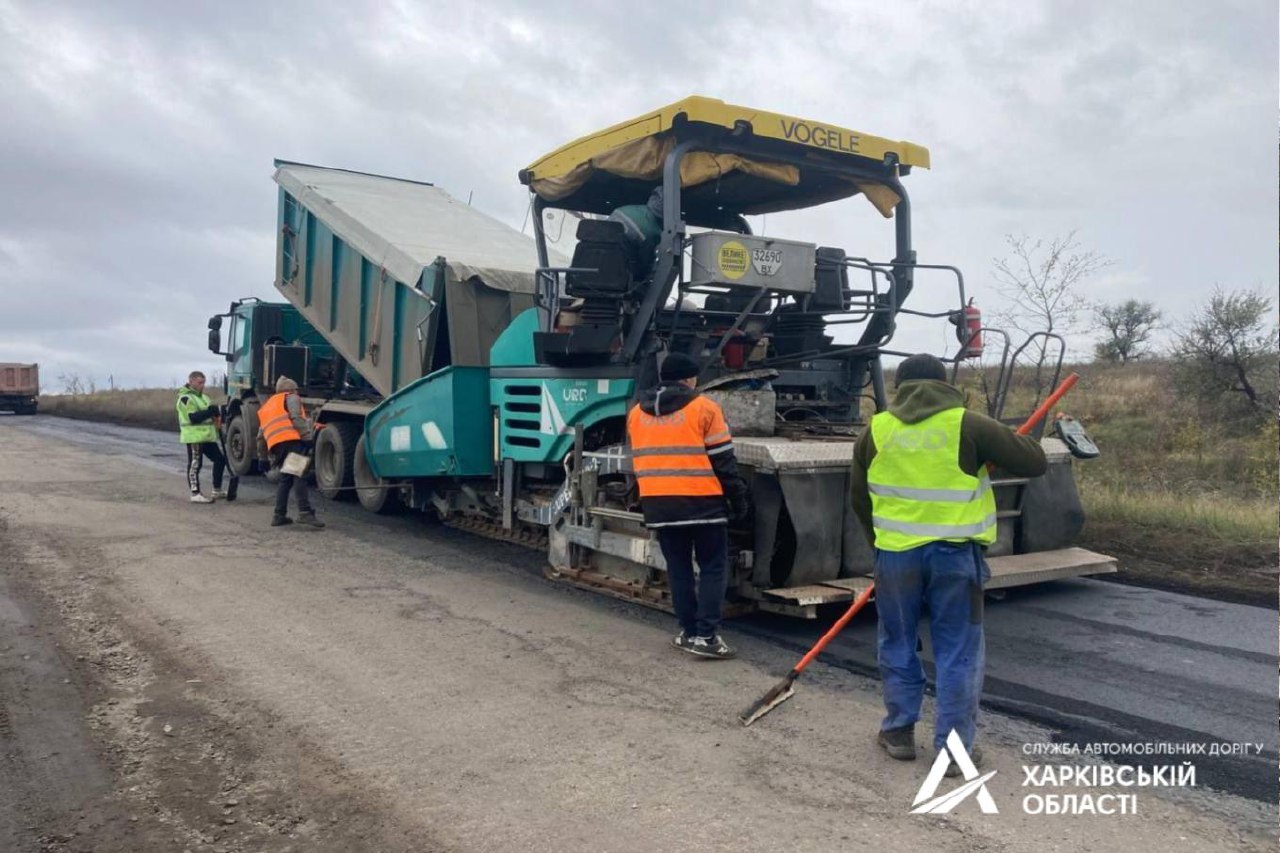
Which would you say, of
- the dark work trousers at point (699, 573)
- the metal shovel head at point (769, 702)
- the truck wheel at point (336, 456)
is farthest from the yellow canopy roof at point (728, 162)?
the truck wheel at point (336, 456)

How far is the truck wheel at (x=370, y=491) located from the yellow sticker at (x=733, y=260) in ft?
15.8

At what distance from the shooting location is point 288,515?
983cm

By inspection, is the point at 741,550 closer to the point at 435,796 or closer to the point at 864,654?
the point at 864,654

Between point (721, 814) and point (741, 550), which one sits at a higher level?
point (741, 550)

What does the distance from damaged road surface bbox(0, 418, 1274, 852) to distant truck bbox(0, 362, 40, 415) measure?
106 feet

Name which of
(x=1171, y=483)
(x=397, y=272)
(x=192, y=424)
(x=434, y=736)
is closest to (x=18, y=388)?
(x=192, y=424)

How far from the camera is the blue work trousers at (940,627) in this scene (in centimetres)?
353

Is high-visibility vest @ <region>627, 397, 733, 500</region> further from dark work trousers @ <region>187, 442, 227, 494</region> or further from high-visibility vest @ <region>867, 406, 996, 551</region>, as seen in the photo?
dark work trousers @ <region>187, 442, 227, 494</region>

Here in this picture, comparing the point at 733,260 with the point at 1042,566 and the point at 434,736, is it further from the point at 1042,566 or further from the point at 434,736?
the point at 434,736

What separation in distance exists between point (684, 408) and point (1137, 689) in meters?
2.41

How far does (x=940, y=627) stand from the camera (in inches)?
141

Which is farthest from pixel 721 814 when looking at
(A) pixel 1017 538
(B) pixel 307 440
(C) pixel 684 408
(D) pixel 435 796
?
(B) pixel 307 440

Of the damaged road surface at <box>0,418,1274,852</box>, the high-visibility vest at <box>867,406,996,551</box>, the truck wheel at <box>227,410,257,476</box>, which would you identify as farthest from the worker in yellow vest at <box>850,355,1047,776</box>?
the truck wheel at <box>227,410,257,476</box>

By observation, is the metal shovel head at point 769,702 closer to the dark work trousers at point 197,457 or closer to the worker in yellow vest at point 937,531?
the worker in yellow vest at point 937,531
